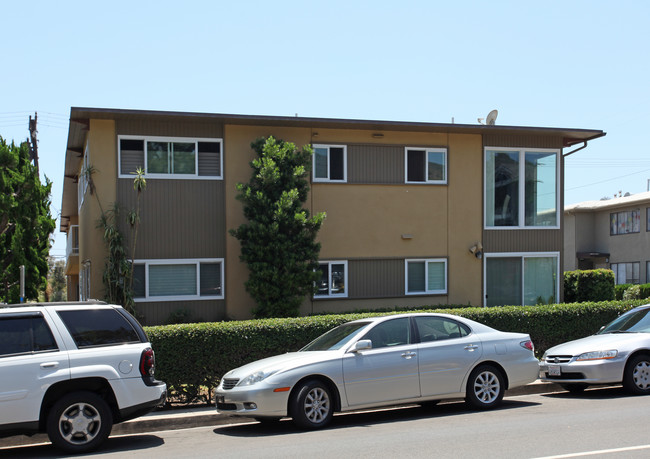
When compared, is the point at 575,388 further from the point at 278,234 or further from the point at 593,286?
the point at 593,286

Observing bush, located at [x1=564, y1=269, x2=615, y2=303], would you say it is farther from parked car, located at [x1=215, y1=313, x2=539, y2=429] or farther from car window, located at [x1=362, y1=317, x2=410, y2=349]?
car window, located at [x1=362, y1=317, x2=410, y2=349]

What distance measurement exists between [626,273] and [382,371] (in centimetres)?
3132

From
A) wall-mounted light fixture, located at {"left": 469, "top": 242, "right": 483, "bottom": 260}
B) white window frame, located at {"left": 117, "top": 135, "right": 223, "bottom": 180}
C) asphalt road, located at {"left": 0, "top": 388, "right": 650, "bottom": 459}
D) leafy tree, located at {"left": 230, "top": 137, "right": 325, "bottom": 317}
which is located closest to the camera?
asphalt road, located at {"left": 0, "top": 388, "right": 650, "bottom": 459}

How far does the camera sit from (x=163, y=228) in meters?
17.1

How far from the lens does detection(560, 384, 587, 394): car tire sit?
11.5m

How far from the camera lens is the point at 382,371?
9391 millimetres

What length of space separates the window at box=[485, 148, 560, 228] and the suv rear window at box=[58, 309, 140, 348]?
1314 cm

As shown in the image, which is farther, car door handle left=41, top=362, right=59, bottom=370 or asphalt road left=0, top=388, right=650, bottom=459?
car door handle left=41, top=362, right=59, bottom=370

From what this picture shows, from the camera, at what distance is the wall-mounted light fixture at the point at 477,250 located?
19.2 m

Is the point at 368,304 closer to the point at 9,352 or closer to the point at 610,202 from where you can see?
the point at 9,352

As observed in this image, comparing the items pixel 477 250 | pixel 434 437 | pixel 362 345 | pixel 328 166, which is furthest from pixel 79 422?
pixel 477 250

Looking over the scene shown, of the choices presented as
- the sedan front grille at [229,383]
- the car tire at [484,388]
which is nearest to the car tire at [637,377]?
the car tire at [484,388]

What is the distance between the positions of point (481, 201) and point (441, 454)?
13.0m

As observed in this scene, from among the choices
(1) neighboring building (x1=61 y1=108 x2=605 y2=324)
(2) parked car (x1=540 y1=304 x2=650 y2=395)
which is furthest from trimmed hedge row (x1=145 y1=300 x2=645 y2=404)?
(1) neighboring building (x1=61 y1=108 x2=605 y2=324)
